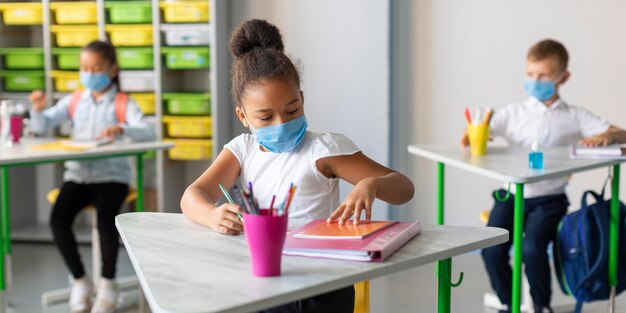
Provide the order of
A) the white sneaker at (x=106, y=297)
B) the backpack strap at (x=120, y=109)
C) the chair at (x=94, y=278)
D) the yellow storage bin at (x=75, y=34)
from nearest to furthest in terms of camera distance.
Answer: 1. the white sneaker at (x=106, y=297)
2. the chair at (x=94, y=278)
3. the backpack strap at (x=120, y=109)
4. the yellow storage bin at (x=75, y=34)

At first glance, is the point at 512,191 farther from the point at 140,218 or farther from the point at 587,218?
the point at 140,218

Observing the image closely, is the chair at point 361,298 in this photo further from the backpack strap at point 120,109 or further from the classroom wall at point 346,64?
the classroom wall at point 346,64

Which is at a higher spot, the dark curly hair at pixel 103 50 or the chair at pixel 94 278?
the dark curly hair at pixel 103 50

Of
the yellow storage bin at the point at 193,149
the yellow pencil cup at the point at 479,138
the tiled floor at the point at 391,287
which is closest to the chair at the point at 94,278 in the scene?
the tiled floor at the point at 391,287

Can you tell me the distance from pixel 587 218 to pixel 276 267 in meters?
1.92

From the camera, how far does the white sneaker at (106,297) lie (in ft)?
11.2

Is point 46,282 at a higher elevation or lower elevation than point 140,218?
lower

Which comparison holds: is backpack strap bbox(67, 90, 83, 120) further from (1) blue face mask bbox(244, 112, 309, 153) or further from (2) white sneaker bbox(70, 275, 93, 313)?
(1) blue face mask bbox(244, 112, 309, 153)

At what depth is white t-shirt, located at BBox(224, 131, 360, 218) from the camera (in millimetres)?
1954

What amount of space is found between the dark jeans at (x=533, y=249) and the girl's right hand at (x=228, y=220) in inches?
65.7

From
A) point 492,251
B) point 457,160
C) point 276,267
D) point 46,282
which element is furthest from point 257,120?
point 46,282

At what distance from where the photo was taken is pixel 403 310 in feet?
11.1

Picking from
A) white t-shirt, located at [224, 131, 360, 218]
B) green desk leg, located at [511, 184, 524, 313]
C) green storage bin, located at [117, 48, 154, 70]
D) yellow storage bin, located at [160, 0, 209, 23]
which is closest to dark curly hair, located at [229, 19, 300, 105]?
white t-shirt, located at [224, 131, 360, 218]

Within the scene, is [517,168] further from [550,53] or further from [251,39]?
[251,39]
